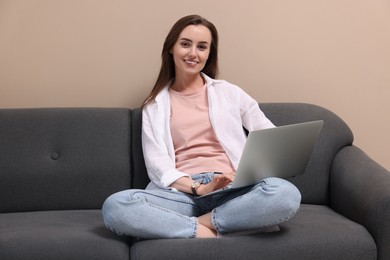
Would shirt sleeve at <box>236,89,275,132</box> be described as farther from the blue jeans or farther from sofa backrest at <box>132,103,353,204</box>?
the blue jeans

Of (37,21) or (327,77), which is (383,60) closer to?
(327,77)

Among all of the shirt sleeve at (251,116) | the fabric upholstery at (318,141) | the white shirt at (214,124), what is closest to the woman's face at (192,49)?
the white shirt at (214,124)

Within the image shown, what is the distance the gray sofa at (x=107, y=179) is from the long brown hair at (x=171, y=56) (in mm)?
153

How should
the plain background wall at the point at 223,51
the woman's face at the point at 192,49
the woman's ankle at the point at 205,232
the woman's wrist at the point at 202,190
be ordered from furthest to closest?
the plain background wall at the point at 223,51 → the woman's face at the point at 192,49 → the woman's wrist at the point at 202,190 → the woman's ankle at the point at 205,232

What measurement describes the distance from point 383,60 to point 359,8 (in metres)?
0.27

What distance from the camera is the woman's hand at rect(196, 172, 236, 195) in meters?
2.29

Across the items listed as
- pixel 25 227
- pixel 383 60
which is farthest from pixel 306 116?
pixel 25 227

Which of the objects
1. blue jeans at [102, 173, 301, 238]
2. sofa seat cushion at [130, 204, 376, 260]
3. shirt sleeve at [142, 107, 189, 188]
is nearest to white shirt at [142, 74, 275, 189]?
shirt sleeve at [142, 107, 189, 188]

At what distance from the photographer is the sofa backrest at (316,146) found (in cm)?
272

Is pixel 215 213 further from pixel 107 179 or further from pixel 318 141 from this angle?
pixel 318 141

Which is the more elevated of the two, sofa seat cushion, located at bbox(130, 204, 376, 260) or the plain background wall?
the plain background wall

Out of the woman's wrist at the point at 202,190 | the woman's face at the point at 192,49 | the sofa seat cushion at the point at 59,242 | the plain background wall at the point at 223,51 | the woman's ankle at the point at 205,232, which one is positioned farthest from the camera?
the plain background wall at the point at 223,51

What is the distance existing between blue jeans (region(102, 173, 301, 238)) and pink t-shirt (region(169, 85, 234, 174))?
314mm

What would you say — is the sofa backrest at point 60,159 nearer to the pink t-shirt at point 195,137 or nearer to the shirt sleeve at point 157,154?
the shirt sleeve at point 157,154
